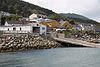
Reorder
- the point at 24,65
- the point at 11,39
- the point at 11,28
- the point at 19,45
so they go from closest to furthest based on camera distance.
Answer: the point at 24,65
the point at 19,45
the point at 11,39
the point at 11,28

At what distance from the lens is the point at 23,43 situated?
44781mm

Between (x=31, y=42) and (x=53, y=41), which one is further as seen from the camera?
(x=53, y=41)

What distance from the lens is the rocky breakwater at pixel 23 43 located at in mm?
40800

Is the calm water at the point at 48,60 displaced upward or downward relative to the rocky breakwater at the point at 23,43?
downward

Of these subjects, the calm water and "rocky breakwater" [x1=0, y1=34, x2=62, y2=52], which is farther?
"rocky breakwater" [x1=0, y1=34, x2=62, y2=52]

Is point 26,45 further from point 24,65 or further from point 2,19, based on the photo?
point 2,19

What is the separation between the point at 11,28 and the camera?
61156 millimetres

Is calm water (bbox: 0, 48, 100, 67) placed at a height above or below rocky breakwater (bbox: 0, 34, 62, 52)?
below

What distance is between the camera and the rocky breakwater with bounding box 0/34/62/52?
40800 millimetres

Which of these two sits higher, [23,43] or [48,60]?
[23,43]

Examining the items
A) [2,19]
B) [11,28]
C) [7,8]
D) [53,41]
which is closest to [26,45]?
[53,41]

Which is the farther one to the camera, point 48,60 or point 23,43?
point 23,43

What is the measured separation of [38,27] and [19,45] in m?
20.4

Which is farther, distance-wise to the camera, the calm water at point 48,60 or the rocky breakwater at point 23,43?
the rocky breakwater at point 23,43
